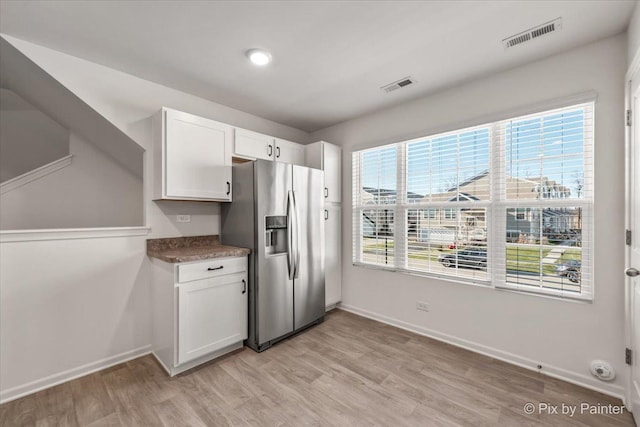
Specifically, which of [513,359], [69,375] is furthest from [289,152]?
[513,359]

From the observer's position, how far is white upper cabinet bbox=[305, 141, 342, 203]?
3.50 meters

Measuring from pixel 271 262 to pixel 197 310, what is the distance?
77 centimetres

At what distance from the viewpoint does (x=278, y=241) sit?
2.87 metres

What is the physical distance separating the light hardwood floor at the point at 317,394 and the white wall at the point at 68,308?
0.16m

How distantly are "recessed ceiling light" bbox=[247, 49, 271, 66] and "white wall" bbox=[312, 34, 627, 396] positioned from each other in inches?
64.8

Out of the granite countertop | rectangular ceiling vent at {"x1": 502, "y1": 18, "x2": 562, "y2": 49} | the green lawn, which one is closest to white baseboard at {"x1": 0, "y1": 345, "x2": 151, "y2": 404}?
the granite countertop

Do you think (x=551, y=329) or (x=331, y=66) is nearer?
(x=551, y=329)

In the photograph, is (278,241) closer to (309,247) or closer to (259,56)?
(309,247)

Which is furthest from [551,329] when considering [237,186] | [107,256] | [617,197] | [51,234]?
[51,234]

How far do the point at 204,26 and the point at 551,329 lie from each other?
3.51 meters

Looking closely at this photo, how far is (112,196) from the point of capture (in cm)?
325

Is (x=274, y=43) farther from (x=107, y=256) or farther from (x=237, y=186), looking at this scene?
(x=107, y=256)

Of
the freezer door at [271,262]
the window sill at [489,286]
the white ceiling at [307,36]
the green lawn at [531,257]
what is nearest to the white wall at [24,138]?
the white ceiling at [307,36]

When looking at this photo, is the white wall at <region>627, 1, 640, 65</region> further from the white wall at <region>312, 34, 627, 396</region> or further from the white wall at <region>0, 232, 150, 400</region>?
the white wall at <region>0, 232, 150, 400</region>
